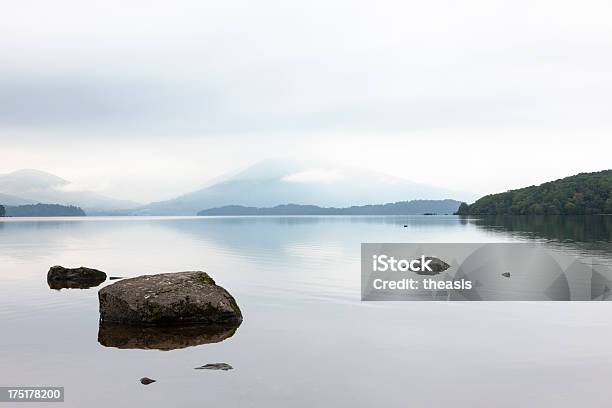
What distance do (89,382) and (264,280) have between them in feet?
75.9

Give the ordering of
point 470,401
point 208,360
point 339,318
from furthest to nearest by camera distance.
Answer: point 339,318 → point 208,360 → point 470,401

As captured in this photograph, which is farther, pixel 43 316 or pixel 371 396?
pixel 43 316

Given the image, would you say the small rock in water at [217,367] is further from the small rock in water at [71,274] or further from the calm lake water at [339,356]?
the small rock in water at [71,274]

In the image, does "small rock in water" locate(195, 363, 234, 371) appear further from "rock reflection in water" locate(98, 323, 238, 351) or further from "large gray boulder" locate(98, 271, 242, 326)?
"large gray boulder" locate(98, 271, 242, 326)

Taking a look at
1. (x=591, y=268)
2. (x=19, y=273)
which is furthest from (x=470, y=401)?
(x=19, y=273)

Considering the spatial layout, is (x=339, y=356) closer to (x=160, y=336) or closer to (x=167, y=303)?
(x=160, y=336)

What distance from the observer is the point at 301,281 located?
36.3 metres

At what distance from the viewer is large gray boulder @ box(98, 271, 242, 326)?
2167 cm

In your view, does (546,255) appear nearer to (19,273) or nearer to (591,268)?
(591,268)

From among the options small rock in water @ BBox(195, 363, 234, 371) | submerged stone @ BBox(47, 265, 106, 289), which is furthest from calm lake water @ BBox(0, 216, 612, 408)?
submerged stone @ BBox(47, 265, 106, 289)

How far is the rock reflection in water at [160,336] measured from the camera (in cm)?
1858

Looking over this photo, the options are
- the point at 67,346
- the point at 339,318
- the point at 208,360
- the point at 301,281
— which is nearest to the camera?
the point at 208,360

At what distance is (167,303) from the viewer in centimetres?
2181

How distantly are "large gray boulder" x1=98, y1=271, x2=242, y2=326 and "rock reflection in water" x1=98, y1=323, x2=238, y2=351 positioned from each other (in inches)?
19.3
